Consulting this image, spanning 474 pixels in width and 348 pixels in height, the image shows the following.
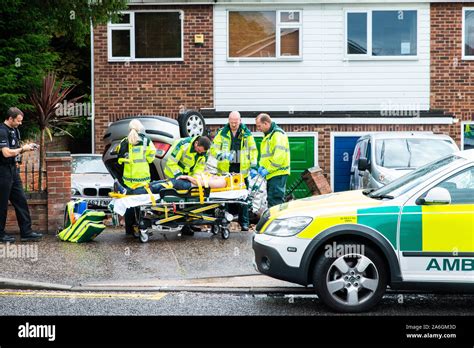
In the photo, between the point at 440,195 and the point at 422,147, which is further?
the point at 422,147

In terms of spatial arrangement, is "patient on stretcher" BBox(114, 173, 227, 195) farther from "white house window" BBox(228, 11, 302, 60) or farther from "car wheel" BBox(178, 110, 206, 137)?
"white house window" BBox(228, 11, 302, 60)

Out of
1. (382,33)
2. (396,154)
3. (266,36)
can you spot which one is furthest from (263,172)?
(382,33)

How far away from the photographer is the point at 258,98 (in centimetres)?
2127

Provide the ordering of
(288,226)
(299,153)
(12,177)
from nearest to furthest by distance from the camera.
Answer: (288,226), (12,177), (299,153)

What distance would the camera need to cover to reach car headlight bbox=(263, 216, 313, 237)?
827 centimetres

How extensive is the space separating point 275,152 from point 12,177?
161 inches

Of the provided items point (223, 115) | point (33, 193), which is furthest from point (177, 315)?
point (223, 115)

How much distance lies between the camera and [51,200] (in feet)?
43.3

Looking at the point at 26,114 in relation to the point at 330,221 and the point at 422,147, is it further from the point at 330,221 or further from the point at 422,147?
the point at 330,221

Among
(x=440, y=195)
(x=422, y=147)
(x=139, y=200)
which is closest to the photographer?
(x=440, y=195)

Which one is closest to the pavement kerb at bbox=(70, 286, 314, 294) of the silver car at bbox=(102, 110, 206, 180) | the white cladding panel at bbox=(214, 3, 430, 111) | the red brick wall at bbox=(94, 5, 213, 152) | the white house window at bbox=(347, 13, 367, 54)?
the silver car at bbox=(102, 110, 206, 180)

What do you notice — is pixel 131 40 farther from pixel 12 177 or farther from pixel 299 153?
pixel 12 177

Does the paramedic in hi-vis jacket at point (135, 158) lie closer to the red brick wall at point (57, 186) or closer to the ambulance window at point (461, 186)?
the red brick wall at point (57, 186)

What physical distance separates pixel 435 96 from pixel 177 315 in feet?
48.2
